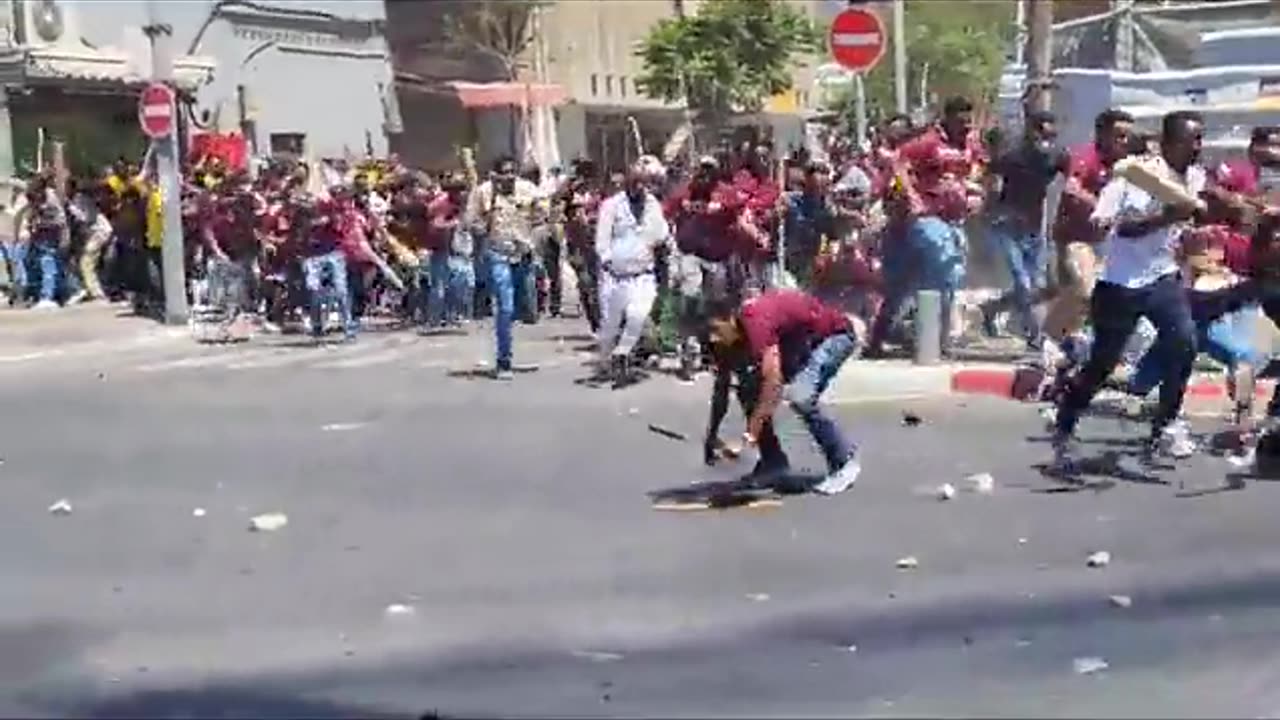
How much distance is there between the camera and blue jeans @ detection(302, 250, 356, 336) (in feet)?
69.3

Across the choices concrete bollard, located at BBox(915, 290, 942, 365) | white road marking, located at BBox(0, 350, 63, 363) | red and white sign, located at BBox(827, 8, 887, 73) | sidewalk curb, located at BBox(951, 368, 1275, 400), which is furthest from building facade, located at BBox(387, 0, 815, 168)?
sidewalk curb, located at BBox(951, 368, 1275, 400)

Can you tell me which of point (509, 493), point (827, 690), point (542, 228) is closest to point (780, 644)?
point (827, 690)

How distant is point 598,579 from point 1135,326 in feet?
12.0

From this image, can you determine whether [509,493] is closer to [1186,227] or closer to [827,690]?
[1186,227]

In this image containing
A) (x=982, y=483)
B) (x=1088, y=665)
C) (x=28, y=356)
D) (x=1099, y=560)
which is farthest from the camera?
(x=28, y=356)

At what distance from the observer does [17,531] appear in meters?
11.0

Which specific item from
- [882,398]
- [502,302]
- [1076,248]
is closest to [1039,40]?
[502,302]

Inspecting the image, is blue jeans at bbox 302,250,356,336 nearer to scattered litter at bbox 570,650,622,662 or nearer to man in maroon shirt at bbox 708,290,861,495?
man in maroon shirt at bbox 708,290,861,495

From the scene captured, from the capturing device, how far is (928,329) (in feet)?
53.6

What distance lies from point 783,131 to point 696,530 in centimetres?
4454

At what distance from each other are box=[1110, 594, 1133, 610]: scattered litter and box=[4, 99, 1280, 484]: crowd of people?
2330 millimetres

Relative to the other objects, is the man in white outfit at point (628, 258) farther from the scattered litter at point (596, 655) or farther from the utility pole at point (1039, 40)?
the scattered litter at point (596, 655)

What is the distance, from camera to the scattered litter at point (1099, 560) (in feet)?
30.9

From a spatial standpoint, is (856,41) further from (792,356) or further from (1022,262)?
(792,356)
